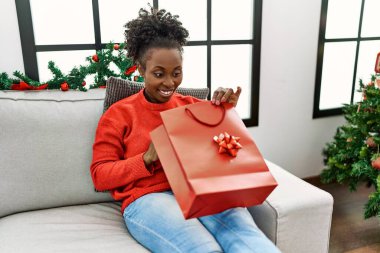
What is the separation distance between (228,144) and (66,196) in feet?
2.34

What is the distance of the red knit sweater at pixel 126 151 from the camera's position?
112cm

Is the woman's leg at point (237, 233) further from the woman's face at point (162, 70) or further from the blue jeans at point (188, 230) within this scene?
the woman's face at point (162, 70)

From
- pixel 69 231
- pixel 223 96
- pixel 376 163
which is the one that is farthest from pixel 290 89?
pixel 69 231

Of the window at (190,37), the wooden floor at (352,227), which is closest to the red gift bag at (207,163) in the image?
the window at (190,37)

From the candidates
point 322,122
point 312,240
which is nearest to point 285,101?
point 322,122

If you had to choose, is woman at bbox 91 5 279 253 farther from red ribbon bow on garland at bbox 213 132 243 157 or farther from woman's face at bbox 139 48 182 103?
red ribbon bow on garland at bbox 213 132 243 157

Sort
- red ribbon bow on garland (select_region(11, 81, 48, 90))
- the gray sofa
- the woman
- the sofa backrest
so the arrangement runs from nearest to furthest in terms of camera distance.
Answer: the woman
the gray sofa
the sofa backrest
red ribbon bow on garland (select_region(11, 81, 48, 90))

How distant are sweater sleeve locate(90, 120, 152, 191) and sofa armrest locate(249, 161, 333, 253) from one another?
424 mm

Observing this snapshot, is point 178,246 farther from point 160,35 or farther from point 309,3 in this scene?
point 309,3

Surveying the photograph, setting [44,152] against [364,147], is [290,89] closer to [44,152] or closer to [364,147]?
[364,147]

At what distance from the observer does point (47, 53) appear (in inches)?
66.1

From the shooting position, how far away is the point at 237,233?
0.96m

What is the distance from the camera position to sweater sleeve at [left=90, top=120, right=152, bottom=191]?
43.3 inches

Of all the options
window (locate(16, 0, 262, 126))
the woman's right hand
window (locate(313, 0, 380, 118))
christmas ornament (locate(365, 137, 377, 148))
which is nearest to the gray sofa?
the woman's right hand
